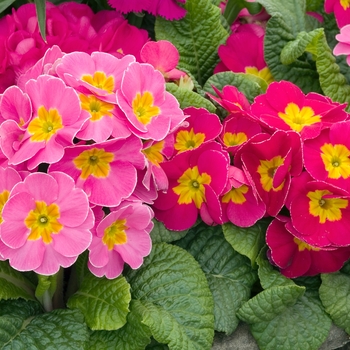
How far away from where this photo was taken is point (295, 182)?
1381mm

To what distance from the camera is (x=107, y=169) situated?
48.7 inches

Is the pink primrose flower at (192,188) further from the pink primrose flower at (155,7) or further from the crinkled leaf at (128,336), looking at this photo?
the pink primrose flower at (155,7)

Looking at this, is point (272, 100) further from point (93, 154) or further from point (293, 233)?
point (93, 154)

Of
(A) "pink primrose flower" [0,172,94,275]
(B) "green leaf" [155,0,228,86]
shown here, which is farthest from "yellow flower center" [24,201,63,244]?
(B) "green leaf" [155,0,228,86]

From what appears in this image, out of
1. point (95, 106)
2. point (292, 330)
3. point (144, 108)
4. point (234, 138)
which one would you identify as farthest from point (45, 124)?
point (292, 330)

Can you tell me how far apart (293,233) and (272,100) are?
0.32 m

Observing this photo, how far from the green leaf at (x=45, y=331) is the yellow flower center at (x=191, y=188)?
35 cm

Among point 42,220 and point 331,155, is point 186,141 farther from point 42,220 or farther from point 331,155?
point 42,220

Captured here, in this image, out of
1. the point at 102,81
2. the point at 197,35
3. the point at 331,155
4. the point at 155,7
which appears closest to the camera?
the point at 102,81

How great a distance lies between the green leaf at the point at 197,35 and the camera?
5.62 feet

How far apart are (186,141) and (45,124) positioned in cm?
39

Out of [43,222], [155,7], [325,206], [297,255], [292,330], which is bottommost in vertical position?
[292,330]

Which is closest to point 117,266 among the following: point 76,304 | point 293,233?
point 76,304

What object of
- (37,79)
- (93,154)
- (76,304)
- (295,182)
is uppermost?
(37,79)
